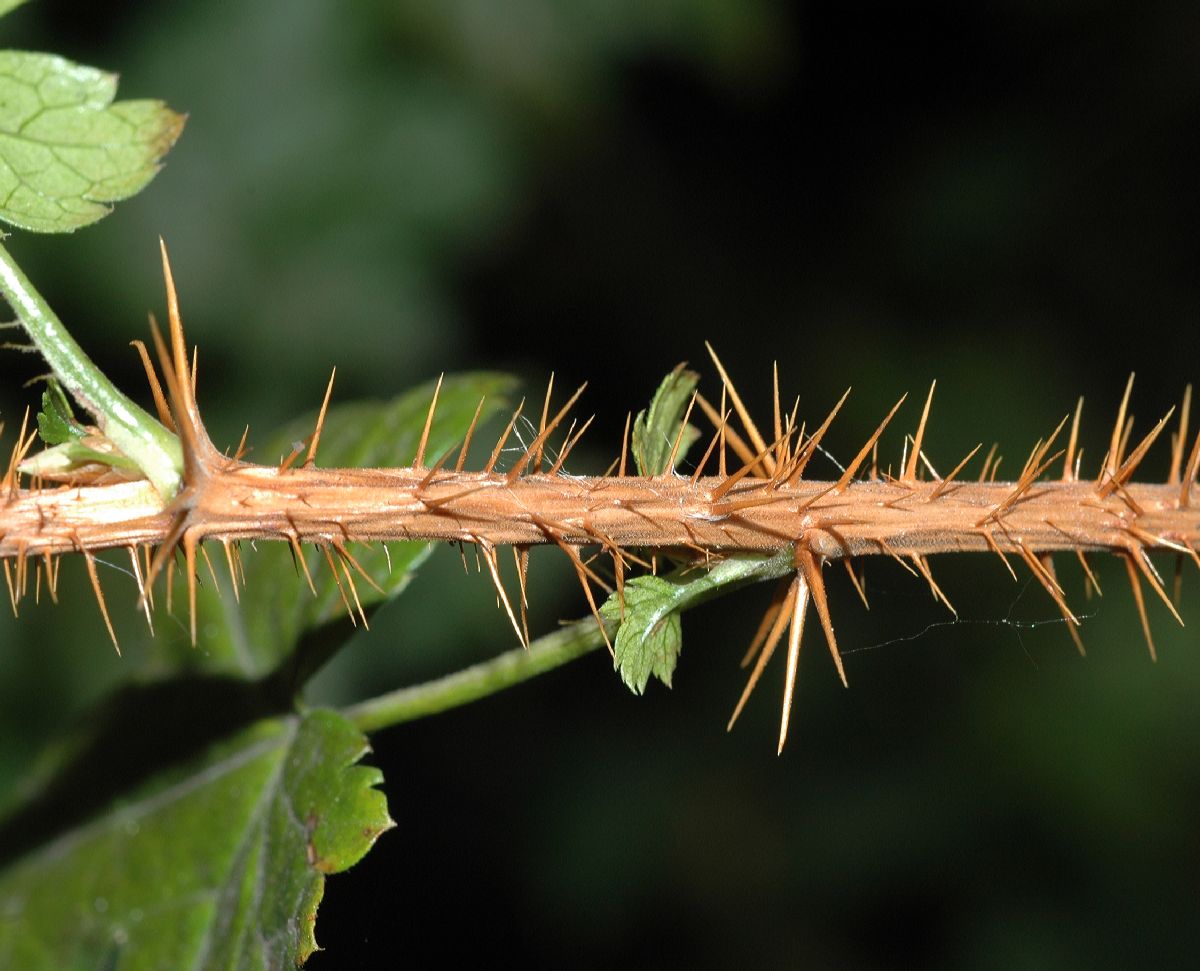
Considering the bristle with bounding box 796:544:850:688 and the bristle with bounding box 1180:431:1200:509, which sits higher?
the bristle with bounding box 1180:431:1200:509

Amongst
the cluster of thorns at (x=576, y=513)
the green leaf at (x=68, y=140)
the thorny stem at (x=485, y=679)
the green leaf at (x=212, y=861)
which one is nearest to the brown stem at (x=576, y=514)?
the cluster of thorns at (x=576, y=513)

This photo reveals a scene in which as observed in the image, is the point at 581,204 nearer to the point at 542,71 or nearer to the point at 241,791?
the point at 542,71

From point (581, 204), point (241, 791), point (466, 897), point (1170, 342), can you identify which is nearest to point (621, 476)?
point (241, 791)

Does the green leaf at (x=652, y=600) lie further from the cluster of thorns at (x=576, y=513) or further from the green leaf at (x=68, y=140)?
the green leaf at (x=68, y=140)

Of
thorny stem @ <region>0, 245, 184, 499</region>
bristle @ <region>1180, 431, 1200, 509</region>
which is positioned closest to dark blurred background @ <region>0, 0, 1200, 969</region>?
bristle @ <region>1180, 431, 1200, 509</region>

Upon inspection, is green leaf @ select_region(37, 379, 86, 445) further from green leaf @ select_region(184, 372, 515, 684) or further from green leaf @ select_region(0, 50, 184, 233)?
green leaf @ select_region(184, 372, 515, 684)

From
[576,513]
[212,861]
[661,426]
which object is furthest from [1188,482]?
[212,861]
